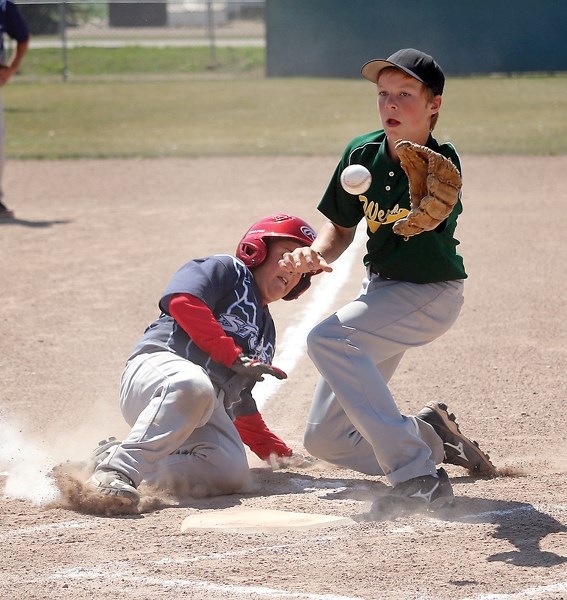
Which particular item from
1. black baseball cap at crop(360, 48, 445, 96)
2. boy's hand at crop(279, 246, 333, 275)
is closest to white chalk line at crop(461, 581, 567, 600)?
boy's hand at crop(279, 246, 333, 275)

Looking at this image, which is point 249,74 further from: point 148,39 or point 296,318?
point 296,318

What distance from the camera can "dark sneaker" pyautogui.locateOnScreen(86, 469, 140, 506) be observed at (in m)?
3.19

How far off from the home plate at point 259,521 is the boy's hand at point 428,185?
0.87 m

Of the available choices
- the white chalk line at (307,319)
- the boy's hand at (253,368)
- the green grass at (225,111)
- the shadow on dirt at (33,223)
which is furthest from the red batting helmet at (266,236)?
the green grass at (225,111)

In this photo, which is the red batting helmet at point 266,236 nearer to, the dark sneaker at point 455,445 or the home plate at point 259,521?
the dark sneaker at point 455,445

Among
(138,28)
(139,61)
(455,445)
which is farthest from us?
(138,28)

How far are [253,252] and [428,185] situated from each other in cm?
87

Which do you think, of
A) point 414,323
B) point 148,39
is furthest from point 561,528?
point 148,39

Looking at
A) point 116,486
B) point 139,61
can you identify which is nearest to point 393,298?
point 116,486

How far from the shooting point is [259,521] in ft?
10.2

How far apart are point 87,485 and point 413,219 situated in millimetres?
1290

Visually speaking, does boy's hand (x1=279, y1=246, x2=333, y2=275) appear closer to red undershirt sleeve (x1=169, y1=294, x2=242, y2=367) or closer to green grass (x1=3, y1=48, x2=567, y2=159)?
red undershirt sleeve (x1=169, y1=294, x2=242, y2=367)

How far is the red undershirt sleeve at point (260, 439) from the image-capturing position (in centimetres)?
385

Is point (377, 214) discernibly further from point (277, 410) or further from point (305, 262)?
point (277, 410)
